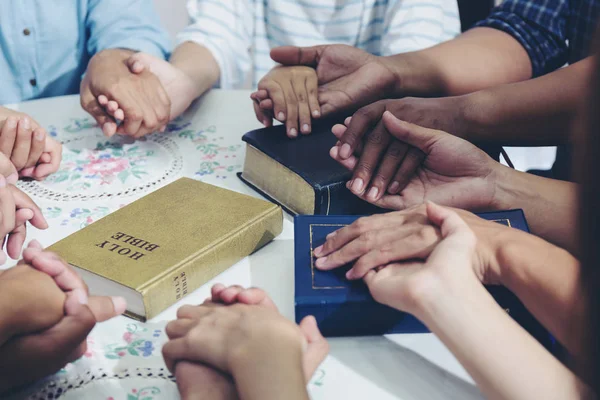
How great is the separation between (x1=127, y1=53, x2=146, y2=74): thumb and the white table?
127 mm

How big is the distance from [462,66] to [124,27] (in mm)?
791

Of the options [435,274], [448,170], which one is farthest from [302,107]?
[435,274]

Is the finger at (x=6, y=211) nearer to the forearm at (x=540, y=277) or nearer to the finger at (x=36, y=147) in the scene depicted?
the finger at (x=36, y=147)

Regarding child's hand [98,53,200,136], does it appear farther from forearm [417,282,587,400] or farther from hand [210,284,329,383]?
forearm [417,282,587,400]

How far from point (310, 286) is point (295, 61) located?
61 cm

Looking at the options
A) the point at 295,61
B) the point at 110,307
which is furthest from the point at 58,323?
the point at 295,61

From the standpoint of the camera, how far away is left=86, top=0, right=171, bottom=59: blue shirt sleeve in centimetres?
123

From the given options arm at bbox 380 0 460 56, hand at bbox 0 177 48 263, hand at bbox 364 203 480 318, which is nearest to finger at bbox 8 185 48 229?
hand at bbox 0 177 48 263

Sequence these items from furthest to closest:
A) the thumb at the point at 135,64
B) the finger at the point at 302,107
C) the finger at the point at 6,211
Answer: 1. the thumb at the point at 135,64
2. the finger at the point at 302,107
3. the finger at the point at 6,211

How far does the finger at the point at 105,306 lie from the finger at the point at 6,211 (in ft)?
0.68

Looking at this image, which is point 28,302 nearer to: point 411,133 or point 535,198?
point 411,133

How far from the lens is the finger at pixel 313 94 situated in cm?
93

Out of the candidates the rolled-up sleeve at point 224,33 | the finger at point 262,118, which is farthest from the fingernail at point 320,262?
the rolled-up sleeve at point 224,33

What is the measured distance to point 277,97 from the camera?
93 cm
